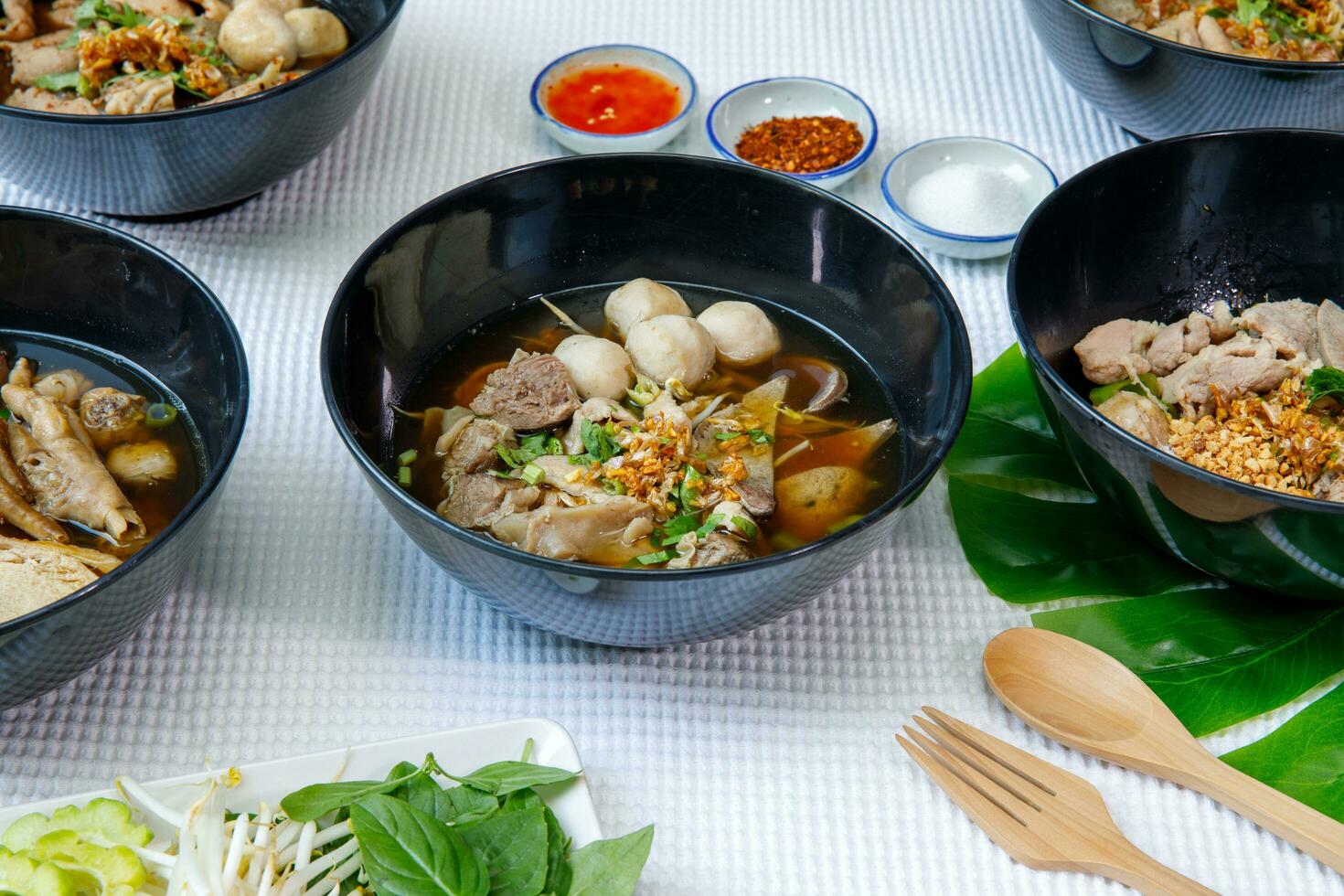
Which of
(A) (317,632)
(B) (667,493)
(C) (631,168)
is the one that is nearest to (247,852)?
(A) (317,632)

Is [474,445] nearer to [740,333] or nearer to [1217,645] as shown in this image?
[740,333]

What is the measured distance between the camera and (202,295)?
164 cm

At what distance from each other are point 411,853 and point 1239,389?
1.30 metres

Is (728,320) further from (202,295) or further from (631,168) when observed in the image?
(202,295)

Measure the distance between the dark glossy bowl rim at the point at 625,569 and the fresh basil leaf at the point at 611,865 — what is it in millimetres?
271

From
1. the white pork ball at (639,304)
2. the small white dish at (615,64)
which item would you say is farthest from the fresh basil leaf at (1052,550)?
the small white dish at (615,64)

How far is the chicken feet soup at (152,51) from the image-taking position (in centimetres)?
210

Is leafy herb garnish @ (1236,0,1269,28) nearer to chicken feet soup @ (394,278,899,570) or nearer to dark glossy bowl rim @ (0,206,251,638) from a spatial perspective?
chicken feet soup @ (394,278,899,570)

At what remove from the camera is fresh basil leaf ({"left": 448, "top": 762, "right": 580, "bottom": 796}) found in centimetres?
132

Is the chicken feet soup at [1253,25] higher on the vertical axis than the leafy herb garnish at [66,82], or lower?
higher

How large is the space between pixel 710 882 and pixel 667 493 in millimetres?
490

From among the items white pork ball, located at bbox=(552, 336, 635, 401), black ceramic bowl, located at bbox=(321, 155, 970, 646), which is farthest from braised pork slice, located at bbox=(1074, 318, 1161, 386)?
white pork ball, located at bbox=(552, 336, 635, 401)

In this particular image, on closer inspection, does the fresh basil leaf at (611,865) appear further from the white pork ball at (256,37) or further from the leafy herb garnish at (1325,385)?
the white pork ball at (256,37)

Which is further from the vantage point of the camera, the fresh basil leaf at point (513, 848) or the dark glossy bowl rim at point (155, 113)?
the dark glossy bowl rim at point (155, 113)
